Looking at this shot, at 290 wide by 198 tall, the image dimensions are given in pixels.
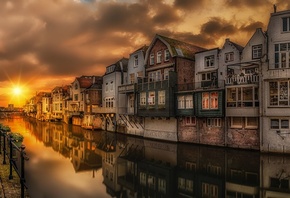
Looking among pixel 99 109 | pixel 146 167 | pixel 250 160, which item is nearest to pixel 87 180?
pixel 146 167

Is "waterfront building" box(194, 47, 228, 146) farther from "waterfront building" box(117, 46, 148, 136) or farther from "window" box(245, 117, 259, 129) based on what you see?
"waterfront building" box(117, 46, 148, 136)

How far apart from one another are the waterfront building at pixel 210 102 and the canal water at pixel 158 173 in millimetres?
2174

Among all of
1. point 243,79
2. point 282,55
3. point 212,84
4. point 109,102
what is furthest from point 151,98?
point 282,55

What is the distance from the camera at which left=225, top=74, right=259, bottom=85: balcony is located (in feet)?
98.2

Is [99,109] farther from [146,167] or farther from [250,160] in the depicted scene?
[250,160]

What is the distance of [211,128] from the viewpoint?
111 ft

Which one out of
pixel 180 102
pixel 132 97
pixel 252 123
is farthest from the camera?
pixel 132 97

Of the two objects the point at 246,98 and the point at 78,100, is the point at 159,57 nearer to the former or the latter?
the point at 246,98

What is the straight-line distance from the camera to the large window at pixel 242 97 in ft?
97.7

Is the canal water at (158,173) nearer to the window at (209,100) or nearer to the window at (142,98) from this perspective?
the window at (209,100)

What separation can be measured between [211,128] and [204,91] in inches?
205

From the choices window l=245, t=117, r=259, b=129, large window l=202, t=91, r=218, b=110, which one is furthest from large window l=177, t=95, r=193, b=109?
window l=245, t=117, r=259, b=129

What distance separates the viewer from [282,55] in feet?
94.1

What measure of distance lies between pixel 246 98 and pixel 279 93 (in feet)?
12.1
